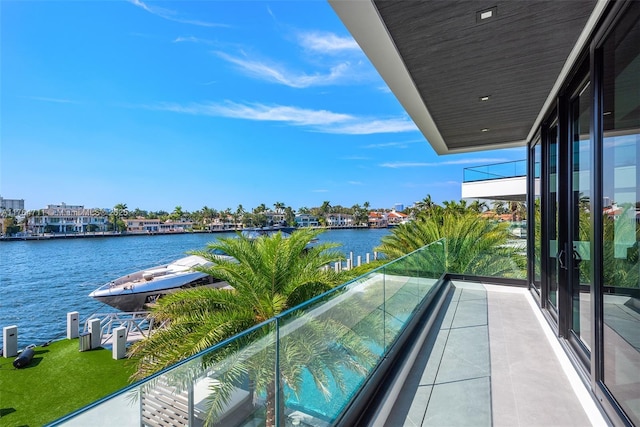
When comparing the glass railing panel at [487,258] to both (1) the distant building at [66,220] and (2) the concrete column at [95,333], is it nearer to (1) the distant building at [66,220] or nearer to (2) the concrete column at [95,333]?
(2) the concrete column at [95,333]

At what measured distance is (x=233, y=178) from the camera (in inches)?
2852

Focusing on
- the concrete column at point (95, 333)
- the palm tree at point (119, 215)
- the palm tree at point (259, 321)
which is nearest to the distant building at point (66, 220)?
the palm tree at point (119, 215)

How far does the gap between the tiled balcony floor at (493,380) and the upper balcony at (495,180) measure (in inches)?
263

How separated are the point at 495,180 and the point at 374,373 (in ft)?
34.3

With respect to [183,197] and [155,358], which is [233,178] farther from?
[155,358]

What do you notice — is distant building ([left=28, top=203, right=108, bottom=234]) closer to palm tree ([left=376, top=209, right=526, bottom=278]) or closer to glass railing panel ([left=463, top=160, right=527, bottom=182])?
glass railing panel ([left=463, top=160, right=527, bottom=182])

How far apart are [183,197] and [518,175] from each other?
7679 cm

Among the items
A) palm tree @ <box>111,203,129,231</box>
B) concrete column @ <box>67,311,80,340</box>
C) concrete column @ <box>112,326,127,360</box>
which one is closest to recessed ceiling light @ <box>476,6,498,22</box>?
concrete column @ <box>112,326,127,360</box>

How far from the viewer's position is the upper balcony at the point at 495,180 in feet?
32.8

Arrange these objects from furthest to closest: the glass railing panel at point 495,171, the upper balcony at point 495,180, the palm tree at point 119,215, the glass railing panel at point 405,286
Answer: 1. the palm tree at point 119,215
2. the upper balcony at point 495,180
3. the glass railing panel at point 495,171
4. the glass railing panel at point 405,286

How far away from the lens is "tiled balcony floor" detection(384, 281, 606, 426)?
2.44m

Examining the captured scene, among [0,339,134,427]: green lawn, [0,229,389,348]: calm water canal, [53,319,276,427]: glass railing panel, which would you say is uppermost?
[53,319,276,427]: glass railing panel

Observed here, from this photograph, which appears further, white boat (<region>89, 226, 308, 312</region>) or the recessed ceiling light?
white boat (<region>89, 226, 308, 312</region>)

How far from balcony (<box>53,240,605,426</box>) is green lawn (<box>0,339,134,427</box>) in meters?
5.47
